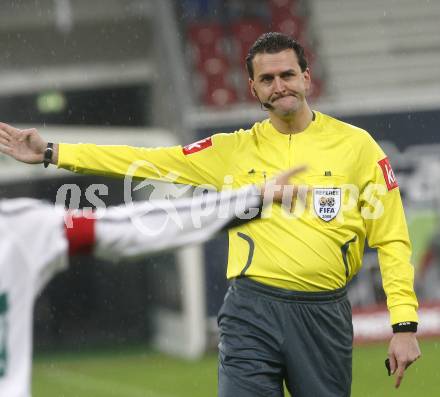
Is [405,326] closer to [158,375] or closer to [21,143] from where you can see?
[21,143]

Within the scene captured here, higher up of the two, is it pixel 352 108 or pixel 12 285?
pixel 352 108

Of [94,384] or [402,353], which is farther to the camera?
[94,384]

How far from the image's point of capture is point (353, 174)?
5148 mm

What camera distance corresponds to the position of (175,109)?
51.6 feet

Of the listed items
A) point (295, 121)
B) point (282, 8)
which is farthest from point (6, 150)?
point (282, 8)

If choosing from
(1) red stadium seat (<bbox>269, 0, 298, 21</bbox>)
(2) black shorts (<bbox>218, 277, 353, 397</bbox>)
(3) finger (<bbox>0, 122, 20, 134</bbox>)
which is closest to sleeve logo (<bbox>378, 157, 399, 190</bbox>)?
(2) black shorts (<bbox>218, 277, 353, 397</bbox>)

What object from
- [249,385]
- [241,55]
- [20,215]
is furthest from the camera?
[241,55]

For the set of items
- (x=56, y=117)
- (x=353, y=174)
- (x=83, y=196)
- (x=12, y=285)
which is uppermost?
(x=56, y=117)

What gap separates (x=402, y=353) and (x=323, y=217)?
2.06ft

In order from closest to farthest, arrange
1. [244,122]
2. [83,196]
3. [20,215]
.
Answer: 1. [20,215]
2. [244,122]
3. [83,196]

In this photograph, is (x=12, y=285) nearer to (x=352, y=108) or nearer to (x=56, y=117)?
(x=352, y=108)

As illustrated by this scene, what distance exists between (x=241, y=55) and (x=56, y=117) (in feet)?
9.24

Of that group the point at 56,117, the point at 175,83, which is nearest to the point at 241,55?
the point at 175,83

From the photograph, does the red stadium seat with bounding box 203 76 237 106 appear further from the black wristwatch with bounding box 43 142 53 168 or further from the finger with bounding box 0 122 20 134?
the finger with bounding box 0 122 20 134
